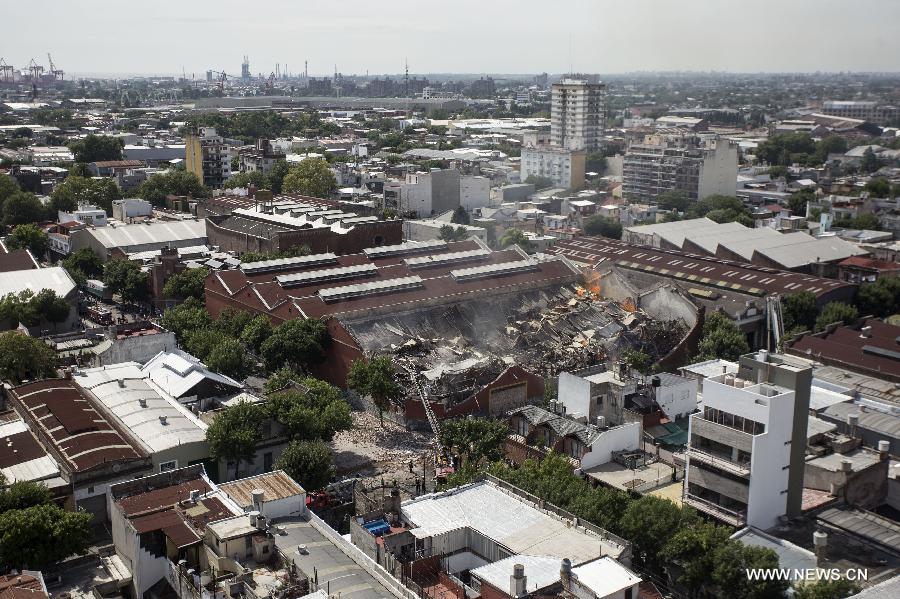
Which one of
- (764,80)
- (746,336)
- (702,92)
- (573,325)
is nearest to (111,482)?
(573,325)

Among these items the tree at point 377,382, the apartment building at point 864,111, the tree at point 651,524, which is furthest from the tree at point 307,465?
the apartment building at point 864,111

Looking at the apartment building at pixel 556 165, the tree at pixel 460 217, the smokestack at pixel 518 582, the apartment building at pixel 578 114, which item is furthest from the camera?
the apartment building at pixel 578 114

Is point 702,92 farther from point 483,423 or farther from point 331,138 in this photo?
point 483,423

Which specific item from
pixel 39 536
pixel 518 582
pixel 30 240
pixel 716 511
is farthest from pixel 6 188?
pixel 518 582

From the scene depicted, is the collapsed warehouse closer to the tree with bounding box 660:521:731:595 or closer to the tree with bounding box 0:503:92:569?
the tree with bounding box 660:521:731:595

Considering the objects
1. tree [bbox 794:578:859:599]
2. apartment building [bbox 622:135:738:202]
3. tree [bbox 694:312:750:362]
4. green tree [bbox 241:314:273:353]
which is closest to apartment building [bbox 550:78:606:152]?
apartment building [bbox 622:135:738:202]

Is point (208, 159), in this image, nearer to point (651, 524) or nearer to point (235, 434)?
point (235, 434)

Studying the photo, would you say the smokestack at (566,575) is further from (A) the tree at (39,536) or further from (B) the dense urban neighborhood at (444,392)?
(A) the tree at (39,536)
